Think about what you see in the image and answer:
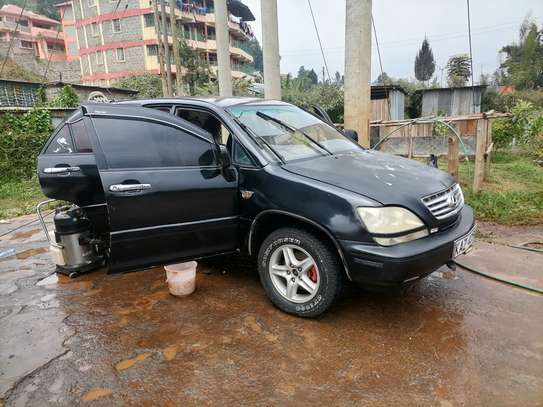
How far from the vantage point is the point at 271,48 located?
7.97 metres

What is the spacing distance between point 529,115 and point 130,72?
36064mm

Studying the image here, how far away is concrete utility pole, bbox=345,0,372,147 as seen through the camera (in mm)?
5418

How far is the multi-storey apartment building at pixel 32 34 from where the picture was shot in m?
47.5

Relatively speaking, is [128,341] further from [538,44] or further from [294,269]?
[538,44]

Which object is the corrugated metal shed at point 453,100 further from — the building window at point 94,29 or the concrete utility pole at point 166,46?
the building window at point 94,29

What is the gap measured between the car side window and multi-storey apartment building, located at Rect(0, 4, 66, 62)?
179ft

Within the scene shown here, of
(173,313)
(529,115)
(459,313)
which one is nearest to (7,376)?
(173,313)

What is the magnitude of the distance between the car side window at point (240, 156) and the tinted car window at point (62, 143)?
182 cm

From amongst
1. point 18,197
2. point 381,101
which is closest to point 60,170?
point 18,197

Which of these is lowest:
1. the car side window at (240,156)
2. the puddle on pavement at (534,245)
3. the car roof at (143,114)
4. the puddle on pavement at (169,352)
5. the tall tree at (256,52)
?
the puddle on pavement at (534,245)

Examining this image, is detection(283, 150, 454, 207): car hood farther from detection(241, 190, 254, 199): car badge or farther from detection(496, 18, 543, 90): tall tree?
detection(496, 18, 543, 90): tall tree

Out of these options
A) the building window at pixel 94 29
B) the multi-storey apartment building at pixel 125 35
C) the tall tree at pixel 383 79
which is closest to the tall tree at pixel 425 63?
the multi-storey apartment building at pixel 125 35

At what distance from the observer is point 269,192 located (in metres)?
2.91

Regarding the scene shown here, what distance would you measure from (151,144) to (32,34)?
6087 centimetres
